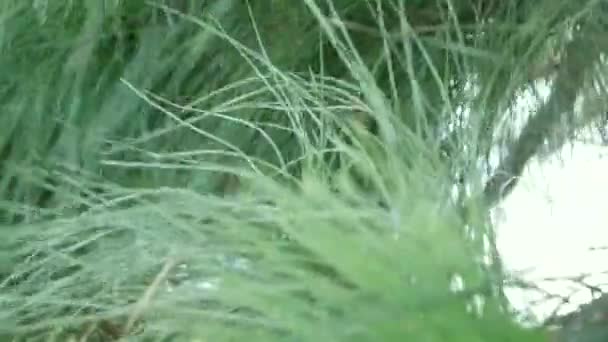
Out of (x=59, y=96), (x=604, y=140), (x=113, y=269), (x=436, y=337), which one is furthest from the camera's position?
(x=604, y=140)

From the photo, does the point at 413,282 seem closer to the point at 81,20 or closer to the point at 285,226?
the point at 285,226

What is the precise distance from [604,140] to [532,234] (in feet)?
0.28

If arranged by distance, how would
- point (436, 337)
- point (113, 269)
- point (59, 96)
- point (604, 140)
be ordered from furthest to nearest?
point (604, 140)
point (59, 96)
point (113, 269)
point (436, 337)

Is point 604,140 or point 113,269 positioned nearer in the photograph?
point 113,269

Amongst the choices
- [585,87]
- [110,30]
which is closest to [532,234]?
[585,87]

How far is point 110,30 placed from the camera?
0.46m

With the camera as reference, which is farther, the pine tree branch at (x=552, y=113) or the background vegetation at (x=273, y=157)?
the pine tree branch at (x=552, y=113)

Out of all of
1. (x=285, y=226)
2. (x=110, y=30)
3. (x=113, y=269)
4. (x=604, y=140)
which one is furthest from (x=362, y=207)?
(x=604, y=140)

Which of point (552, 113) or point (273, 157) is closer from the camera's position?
point (273, 157)

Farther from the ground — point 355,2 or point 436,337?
point 355,2

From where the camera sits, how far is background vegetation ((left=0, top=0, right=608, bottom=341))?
23 cm

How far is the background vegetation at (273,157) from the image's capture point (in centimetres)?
23

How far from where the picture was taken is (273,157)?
0.44 metres

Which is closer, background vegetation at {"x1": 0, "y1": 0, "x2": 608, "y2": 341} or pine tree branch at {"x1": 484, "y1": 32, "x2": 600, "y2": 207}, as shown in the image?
background vegetation at {"x1": 0, "y1": 0, "x2": 608, "y2": 341}
